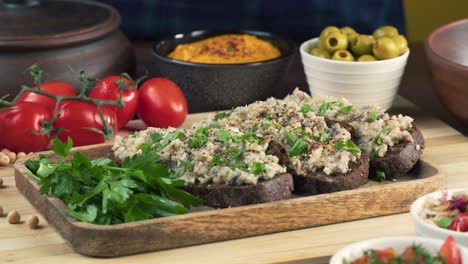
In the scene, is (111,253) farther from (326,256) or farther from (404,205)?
(404,205)

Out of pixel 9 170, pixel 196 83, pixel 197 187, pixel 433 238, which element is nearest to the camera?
pixel 433 238

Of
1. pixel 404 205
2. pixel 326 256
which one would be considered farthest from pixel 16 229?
pixel 404 205

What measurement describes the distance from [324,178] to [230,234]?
1.31 feet

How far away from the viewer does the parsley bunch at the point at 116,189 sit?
3209 millimetres

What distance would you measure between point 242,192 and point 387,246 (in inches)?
26.6

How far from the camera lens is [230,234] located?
3262mm

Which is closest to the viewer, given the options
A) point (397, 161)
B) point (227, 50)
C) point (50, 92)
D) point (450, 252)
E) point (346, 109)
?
point (450, 252)

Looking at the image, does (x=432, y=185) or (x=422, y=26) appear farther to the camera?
(x=422, y=26)

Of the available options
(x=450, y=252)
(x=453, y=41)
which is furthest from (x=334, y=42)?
(x=450, y=252)

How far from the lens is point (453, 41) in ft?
15.1

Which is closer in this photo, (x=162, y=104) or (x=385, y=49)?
Answer: (x=162, y=104)

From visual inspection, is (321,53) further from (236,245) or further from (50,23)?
(236,245)

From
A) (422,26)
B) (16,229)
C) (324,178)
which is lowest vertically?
(422,26)

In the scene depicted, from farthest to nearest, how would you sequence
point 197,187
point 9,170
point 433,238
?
point 9,170
point 197,187
point 433,238
